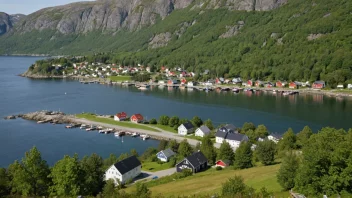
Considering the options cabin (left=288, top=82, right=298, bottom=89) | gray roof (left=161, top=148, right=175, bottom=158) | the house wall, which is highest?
cabin (left=288, top=82, right=298, bottom=89)

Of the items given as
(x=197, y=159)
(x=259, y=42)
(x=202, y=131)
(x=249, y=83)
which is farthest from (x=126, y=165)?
(x=259, y=42)

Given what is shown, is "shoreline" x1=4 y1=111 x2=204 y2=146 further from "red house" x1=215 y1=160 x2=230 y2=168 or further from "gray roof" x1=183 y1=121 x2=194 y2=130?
"red house" x1=215 y1=160 x2=230 y2=168

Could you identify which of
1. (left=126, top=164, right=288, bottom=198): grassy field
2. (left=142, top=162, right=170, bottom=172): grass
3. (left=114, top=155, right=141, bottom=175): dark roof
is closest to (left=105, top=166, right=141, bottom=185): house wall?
(left=114, top=155, right=141, bottom=175): dark roof

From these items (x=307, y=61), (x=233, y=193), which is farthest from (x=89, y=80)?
(x=233, y=193)

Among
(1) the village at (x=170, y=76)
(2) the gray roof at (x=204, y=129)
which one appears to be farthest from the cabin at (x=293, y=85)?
(2) the gray roof at (x=204, y=129)

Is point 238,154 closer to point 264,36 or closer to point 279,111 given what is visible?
point 279,111
